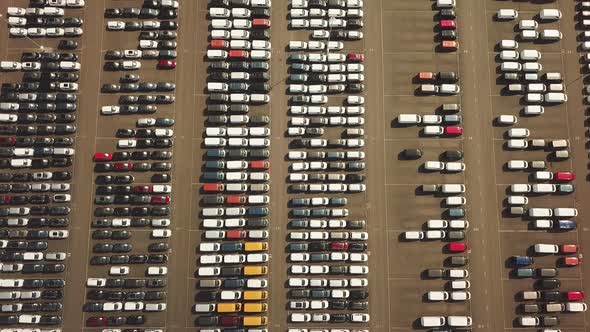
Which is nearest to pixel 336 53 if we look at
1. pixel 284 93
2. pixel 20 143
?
pixel 284 93

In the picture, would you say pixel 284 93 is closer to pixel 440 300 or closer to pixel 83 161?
pixel 83 161

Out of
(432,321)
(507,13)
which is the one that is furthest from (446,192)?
(507,13)

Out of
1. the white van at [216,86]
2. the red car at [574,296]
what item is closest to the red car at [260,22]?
the white van at [216,86]

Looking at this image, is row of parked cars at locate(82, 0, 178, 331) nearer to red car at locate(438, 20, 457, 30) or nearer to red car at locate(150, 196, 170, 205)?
red car at locate(150, 196, 170, 205)

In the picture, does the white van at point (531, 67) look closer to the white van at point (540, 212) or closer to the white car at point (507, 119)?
the white car at point (507, 119)

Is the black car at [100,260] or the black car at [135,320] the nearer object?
the black car at [135,320]

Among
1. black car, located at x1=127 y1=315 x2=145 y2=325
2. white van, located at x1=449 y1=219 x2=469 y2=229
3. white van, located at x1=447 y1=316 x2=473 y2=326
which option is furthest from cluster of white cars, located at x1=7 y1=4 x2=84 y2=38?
white van, located at x1=447 y1=316 x2=473 y2=326
